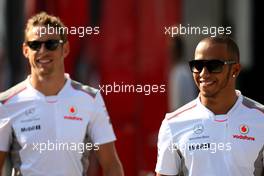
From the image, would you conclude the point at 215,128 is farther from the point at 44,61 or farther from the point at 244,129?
the point at 44,61

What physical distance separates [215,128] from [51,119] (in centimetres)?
121

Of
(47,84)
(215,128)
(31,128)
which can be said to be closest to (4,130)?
(31,128)

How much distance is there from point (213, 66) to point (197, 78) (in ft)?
0.50

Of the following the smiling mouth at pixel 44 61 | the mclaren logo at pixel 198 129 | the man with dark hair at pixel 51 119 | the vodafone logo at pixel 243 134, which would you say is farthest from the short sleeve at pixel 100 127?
the vodafone logo at pixel 243 134

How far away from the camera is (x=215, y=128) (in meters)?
6.96

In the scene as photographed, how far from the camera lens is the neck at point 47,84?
7.52 metres

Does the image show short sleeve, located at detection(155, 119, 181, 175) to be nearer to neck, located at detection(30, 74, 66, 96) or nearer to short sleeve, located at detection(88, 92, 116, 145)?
short sleeve, located at detection(88, 92, 116, 145)

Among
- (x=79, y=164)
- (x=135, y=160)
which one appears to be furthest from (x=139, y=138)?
(x=79, y=164)

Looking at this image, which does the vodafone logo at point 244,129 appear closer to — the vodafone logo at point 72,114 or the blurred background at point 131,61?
the vodafone logo at point 72,114

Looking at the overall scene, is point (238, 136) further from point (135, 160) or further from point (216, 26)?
point (216, 26)

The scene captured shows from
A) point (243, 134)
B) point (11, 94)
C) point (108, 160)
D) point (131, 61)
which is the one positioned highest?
point (131, 61)

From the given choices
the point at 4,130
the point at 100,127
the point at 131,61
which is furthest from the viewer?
the point at 131,61

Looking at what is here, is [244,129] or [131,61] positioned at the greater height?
[131,61]

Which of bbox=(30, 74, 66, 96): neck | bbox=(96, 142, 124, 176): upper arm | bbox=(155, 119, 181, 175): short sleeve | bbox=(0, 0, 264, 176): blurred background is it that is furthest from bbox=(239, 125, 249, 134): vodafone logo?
bbox=(0, 0, 264, 176): blurred background
